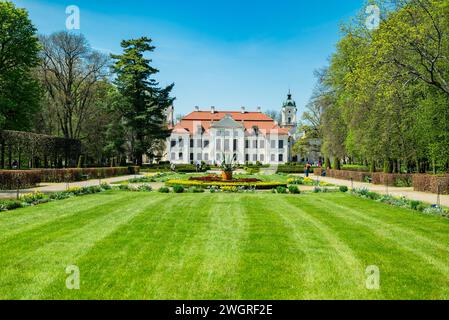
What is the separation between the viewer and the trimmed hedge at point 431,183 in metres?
19.5

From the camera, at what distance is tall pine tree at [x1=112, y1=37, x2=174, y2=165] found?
48.4 m

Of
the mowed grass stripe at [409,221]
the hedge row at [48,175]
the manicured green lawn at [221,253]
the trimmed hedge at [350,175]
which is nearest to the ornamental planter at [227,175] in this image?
the hedge row at [48,175]

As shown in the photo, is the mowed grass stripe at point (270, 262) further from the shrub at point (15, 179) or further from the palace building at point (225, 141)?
the palace building at point (225, 141)

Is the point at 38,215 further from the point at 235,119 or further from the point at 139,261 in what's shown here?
the point at 235,119

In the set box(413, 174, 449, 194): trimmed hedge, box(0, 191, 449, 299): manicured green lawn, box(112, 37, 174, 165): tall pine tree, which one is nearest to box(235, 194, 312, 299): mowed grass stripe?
box(0, 191, 449, 299): manicured green lawn

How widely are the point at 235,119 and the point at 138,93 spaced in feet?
115

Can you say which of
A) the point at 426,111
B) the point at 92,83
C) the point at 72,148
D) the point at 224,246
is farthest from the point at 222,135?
the point at 224,246

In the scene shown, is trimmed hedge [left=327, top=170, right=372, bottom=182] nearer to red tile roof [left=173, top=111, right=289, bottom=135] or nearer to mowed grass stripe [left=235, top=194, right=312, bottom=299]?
mowed grass stripe [left=235, top=194, right=312, bottom=299]

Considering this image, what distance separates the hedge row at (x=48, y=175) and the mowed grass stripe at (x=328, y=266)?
14220 mm

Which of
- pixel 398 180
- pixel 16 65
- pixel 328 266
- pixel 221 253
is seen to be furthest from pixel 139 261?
pixel 16 65

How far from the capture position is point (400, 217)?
11.7 m

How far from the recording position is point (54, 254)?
704cm

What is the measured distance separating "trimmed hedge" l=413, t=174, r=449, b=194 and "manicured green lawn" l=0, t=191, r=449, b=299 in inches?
336
